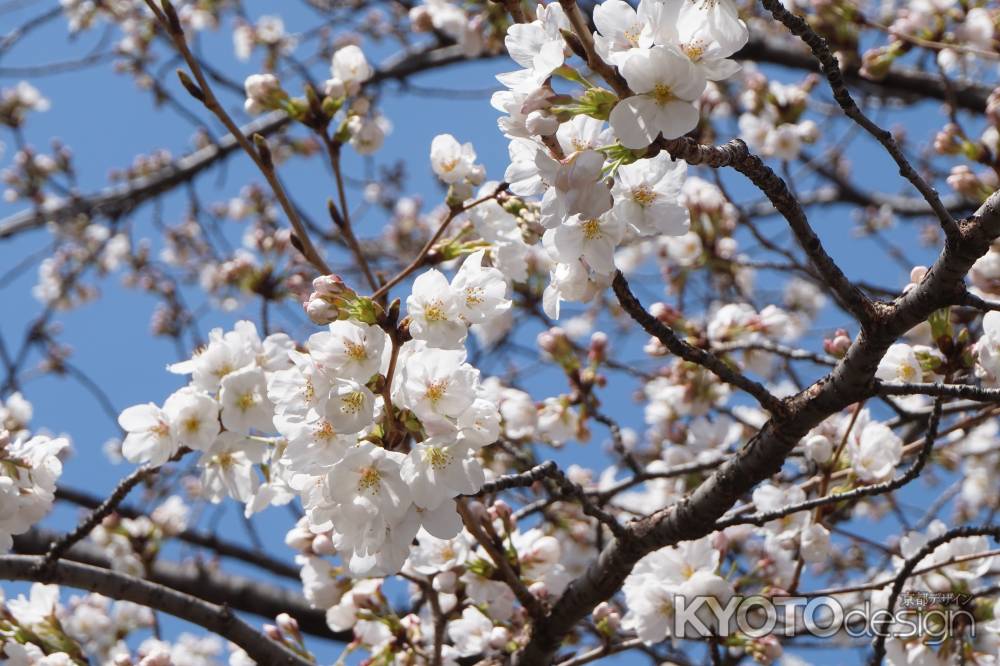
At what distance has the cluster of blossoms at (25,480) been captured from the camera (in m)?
1.67

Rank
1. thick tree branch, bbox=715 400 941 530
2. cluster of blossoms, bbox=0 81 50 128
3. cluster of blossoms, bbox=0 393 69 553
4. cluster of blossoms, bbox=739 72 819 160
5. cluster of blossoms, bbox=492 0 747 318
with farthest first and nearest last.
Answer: cluster of blossoms, bbox=0 81 50 128, cluster of blossoms, bbox=739 72 819 160, cluster of blossoms, bbox=0 393 69 553, thick tree branch, bbox=715 400 941 530, cluster of blossoms, bbox=492 0 747 318

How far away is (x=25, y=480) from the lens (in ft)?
5.66

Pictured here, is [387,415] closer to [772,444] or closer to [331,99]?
[772,444]

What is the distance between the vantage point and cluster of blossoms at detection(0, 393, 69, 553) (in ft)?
5.49

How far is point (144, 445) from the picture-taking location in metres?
1.79

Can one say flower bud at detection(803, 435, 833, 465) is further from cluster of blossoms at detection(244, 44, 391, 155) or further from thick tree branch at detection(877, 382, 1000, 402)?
cluster of blossoms at detection(244, 44, 391, 155)

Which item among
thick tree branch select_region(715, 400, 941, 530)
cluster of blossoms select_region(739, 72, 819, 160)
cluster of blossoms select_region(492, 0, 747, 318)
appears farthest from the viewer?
cluster of blossoms select_region(739, 72, 819, 160)

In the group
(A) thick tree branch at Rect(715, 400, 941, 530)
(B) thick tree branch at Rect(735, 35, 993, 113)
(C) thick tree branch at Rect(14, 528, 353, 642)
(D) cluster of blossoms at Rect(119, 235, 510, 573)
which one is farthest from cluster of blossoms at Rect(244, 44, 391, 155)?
(C) thick tree branch at Rect(14, 528, 353, 642)

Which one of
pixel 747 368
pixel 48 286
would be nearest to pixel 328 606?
pixel 747 368

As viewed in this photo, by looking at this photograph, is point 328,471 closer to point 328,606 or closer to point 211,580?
point 328,606

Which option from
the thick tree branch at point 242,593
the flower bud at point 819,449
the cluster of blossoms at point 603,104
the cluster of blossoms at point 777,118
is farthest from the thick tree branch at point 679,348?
the thick tree branch at point 242,593

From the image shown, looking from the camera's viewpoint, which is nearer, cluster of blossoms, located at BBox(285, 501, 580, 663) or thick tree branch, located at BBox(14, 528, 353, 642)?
cluster of blossoms, located at BBox(285, 501, 580, 663)

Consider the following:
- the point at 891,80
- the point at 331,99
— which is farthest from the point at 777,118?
the point at 331,99

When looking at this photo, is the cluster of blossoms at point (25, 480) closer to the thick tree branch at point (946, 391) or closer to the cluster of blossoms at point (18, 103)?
the thick tree branch at point (946, 391)
